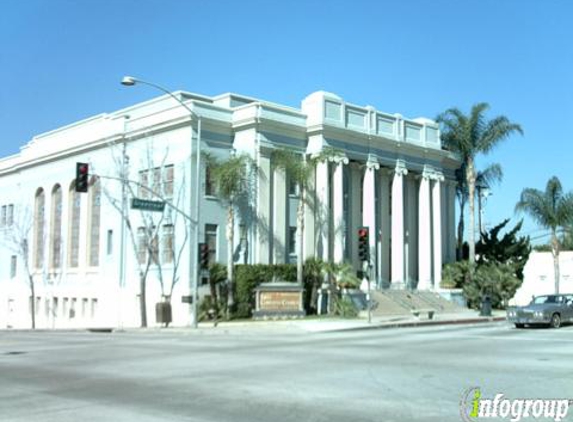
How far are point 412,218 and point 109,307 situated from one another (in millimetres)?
21167

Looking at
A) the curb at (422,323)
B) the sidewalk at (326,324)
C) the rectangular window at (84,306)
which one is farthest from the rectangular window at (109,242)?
the curb at (422,323)

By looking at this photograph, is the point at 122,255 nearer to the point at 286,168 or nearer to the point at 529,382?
the point at 286,168

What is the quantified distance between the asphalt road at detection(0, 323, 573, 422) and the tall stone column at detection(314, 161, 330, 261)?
2065 centimetres

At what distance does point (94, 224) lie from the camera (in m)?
47.6

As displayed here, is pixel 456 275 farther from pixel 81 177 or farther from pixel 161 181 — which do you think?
pixel 81 177

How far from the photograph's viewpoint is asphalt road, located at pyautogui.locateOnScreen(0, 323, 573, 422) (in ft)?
33.0

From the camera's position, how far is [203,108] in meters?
40.5

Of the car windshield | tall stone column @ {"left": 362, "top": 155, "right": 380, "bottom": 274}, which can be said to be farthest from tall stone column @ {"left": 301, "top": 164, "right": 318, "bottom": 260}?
the car windshield

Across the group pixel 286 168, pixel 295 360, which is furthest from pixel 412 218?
pixel 295 360

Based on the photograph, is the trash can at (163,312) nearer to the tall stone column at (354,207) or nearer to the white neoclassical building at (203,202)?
the white neoclassical building at (203,202)

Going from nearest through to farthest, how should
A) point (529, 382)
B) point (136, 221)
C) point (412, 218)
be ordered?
point (529, 382) < point (136, 221) < point (412, 218)

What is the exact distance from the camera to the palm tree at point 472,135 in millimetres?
Answer: 48406

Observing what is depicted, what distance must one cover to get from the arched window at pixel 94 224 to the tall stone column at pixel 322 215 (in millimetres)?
14643

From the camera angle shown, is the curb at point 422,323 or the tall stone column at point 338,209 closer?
the curb at point 422,323
